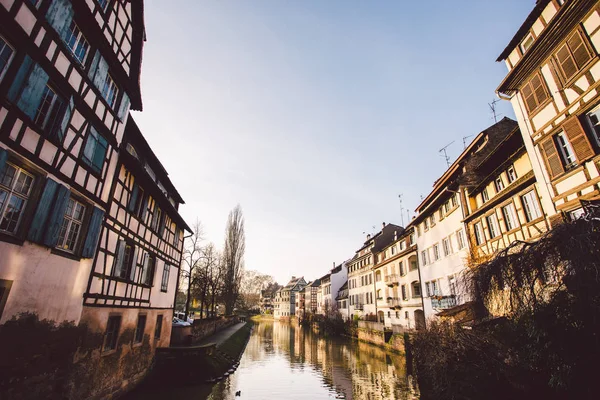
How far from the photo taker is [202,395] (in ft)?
40.3

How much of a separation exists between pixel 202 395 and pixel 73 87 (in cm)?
1241

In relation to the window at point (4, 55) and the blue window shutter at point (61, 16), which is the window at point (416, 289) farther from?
the window at point (4, 55)

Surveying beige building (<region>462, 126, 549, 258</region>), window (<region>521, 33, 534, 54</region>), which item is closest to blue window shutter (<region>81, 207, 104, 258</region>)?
beige building (<region>462, 126, 549, 258</region>)

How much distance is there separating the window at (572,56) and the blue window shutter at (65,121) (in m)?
16.1

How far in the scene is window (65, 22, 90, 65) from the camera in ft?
28.0

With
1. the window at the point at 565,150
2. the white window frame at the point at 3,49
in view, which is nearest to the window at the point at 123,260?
the white window frame at the point at 3,49

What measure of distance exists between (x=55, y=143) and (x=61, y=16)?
3493 mm

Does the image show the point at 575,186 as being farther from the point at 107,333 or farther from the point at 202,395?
the point at 107,333

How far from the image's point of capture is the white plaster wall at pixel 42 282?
6.32 m

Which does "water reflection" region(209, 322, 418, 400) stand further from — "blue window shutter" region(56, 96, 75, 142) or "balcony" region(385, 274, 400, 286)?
"blue window shutter" region(56, 96, 75, 142)

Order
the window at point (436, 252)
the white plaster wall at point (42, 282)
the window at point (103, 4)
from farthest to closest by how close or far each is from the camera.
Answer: the window at point (436, 252) < the window at point (103, 4) < the white plaster wall at point (42, 282)

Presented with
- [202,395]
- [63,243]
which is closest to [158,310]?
[202,395]

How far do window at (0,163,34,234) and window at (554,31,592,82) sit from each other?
54.4 feet

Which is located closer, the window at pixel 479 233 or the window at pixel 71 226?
the window at pixel 71 226
